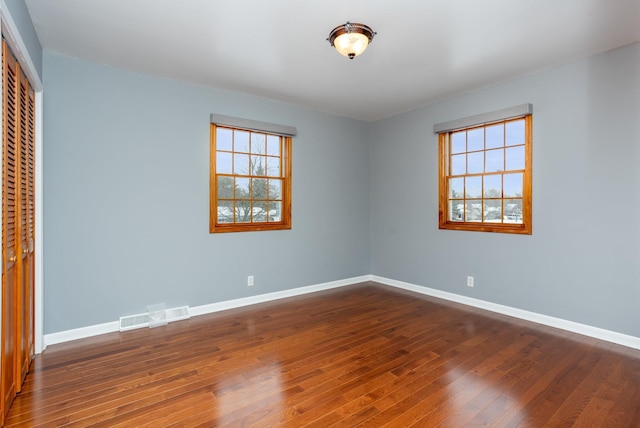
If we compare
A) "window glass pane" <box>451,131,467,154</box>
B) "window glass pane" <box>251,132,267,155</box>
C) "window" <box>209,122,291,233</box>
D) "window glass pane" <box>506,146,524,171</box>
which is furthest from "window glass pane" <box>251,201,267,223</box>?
"window glass pane" <box>506,146,524,171</box>

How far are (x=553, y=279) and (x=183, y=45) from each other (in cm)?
421

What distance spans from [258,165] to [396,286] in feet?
8.89

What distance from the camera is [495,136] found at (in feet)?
13.3

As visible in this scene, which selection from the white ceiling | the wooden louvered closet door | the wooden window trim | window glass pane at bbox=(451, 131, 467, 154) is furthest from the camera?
window glass pane at bbox=(451, 131, 467, 154)

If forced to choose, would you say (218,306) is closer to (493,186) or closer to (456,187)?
(456,187)

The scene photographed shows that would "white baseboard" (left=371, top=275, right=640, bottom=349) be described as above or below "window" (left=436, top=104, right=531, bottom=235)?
below

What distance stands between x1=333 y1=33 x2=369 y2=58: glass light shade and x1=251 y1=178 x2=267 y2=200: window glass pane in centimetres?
217

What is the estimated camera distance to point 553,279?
3516 millimetres

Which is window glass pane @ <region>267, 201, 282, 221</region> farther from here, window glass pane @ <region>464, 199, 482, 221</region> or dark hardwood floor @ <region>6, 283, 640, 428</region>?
window glass pane @ <region>464, 199, 482, 221</region>

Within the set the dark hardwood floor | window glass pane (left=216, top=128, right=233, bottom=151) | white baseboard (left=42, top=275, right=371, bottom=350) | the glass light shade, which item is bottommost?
the dark hardwood floor

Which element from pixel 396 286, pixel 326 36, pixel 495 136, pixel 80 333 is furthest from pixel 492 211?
pixel 80 333

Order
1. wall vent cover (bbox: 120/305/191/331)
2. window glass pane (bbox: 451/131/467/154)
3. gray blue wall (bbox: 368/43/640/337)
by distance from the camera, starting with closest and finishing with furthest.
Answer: gray blue wall (bbox: 368/43/640/337) < wall vent cover (bbox: 120/305/191/331) < window glass pane (bbox: 451/131/467/154)

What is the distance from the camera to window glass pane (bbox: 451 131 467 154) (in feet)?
14.4

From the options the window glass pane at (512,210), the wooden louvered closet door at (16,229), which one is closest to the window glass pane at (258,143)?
the wooden louvered closet door at (16,229)
